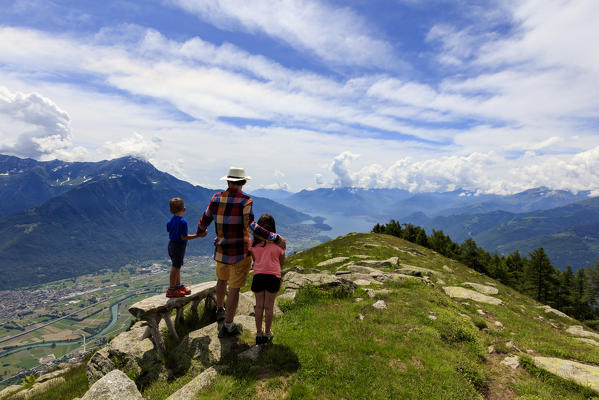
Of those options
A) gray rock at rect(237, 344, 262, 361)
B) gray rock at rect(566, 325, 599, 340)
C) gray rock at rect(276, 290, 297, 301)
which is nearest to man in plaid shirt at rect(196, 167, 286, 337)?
gray rock at rect(237, 344, 262, 361)

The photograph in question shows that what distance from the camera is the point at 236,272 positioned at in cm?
829

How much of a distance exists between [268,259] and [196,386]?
3.79m

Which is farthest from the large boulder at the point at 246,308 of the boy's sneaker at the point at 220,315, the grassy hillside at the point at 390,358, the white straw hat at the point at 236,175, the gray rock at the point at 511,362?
the gray rock at the point at 511,362

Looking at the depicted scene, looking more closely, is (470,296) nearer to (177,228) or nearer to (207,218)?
(207,218)

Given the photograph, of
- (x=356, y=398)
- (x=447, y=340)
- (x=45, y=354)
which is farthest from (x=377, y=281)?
(x=45, y=354)

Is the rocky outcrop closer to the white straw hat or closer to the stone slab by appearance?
the stone slab

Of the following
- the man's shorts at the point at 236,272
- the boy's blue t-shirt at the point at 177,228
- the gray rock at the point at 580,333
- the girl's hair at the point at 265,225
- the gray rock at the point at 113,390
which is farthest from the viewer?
the gray rock at the point at 580,333

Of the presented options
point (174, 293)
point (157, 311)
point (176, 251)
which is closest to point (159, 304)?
point (157, 311)

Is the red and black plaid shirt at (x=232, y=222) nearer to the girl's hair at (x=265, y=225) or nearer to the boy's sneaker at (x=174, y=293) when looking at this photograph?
the girl's hair at (x=265, y=225)

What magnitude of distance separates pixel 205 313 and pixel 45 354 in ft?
555

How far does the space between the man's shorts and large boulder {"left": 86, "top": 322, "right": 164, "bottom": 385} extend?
3.54 metres

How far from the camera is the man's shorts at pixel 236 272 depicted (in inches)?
324

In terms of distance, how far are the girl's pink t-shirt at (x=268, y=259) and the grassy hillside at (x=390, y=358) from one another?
2.72 meters

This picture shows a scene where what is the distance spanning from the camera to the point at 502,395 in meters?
7.54
